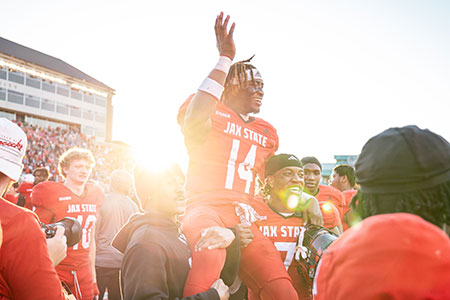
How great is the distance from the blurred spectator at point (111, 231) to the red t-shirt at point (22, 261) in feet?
14.6

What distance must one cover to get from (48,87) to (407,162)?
1943 inches

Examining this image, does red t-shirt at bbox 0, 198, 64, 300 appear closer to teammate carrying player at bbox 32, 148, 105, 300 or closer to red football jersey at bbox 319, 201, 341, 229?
red football jersey at bbox 319, 201, 341, 229

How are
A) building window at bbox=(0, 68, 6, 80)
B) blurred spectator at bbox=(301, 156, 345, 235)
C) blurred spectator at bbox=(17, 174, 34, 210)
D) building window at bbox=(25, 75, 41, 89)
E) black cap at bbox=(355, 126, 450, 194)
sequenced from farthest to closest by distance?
building window at bbox=(25, 75, 41, 89)
building window at bbox=(0, 68, 6, 80)
blurred spectator at bbox=(17, 174, 34, 210)
blurred spectator at bbox=(301, 156, 345, 235)
black cap at bbox=(355, 126, 450, 194)

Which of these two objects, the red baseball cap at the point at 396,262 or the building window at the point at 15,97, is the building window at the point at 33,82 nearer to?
the building window at the point at 15,97

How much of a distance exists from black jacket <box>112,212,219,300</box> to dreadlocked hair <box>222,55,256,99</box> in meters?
1.08

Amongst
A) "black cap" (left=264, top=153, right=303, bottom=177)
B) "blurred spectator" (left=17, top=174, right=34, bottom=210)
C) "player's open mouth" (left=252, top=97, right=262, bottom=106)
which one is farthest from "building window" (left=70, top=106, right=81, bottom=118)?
"player's open mouth" (left=252, top=97, right=262, bottom=106)

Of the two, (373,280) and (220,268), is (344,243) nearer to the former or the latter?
(373,280)

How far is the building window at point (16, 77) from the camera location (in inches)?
1606

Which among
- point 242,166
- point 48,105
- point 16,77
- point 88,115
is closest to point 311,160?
point 242,166

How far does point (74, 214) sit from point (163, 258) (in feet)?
10.6

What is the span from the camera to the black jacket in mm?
1991

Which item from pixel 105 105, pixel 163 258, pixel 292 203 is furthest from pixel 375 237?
pixel 105 105

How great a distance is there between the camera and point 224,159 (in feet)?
8.39

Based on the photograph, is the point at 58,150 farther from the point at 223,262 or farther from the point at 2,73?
the point at 223,262
